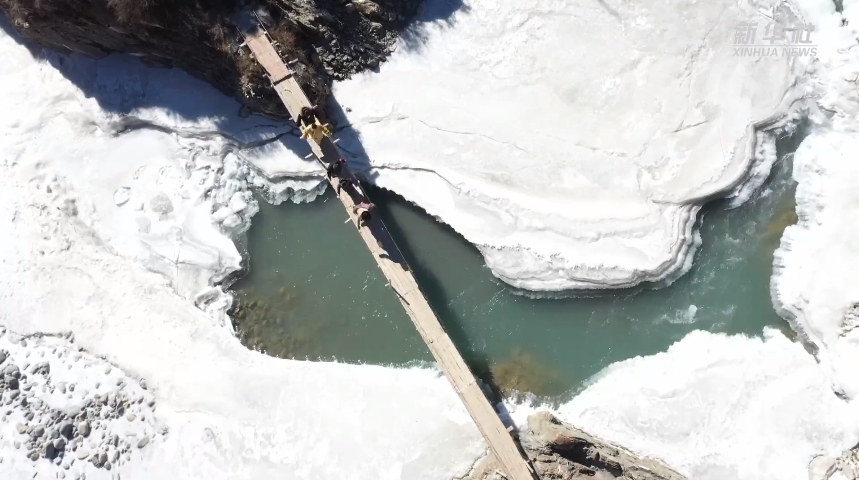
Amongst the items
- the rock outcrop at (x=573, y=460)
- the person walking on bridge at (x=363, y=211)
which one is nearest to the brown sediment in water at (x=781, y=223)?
the rock outcrop at (x=573, y=460)

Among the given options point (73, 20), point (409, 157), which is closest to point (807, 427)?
point (409, 157)

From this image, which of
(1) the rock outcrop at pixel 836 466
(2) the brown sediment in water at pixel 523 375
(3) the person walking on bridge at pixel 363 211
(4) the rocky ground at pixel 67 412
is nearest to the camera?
(1) the rock outcrop at pixel 836 466

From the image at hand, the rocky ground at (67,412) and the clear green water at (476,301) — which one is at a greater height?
the clear green water at (476,301)

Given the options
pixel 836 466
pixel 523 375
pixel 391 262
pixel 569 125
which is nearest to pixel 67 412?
pixel 391 262

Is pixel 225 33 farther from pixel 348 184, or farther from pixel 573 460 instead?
pixel 573 460

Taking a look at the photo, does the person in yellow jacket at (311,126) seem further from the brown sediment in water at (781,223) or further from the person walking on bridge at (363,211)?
the brown sediment in water at (781,223)

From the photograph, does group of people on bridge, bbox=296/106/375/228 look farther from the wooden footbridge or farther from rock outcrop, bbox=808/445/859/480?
rock outcrop, bbox=808/445/859/480

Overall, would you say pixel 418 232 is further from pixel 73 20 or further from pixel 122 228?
pixel 73 20
